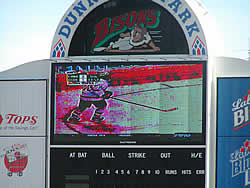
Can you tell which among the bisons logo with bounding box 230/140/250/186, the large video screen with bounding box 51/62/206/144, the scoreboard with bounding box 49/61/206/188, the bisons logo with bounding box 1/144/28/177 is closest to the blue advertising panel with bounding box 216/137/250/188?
the bisons logo with bounding box 230/140/250/186

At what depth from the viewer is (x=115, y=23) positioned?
6.09 meters

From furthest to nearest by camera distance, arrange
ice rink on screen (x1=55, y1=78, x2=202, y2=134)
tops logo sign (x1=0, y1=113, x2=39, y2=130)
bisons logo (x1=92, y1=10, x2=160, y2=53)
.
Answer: tops logo sign (x1=0, y1=113, x2=39, y2=130), bisons logo (x1=92, y1=10, x2=160, y2=53), ice rink on screen (x1=55, y1=78, x2=202, y2=134)

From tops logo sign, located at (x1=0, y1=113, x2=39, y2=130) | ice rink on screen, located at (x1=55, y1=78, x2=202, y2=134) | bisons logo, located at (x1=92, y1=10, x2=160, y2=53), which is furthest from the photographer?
tops logo sign, located at (x1=0, y1=113, x2=39, y2=130)

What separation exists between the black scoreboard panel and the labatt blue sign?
1845mm

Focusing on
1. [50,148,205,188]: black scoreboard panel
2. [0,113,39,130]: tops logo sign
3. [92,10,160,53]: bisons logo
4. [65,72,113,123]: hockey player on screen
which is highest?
[92,10,160,53]: bisons logo

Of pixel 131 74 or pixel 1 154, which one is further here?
pixel 1 154

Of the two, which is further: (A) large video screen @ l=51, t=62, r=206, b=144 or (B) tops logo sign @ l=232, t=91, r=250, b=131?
(B) tops logo sign @ l=232, t=91, r=250, b=131

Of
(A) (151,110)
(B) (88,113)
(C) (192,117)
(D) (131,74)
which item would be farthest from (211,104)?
(B) (88,113)

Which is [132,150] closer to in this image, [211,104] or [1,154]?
[211,104]

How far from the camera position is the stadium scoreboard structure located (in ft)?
19.2

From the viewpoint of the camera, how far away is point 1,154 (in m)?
6.57

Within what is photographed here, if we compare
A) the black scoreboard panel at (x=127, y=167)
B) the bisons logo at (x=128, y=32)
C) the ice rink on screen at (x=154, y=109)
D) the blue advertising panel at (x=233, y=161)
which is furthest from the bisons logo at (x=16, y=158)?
the blue advertising panel at (x=233, y=161)

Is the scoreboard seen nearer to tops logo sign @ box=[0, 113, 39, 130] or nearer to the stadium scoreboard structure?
the stadium scoreboard structure

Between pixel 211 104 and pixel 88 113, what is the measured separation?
229cm
